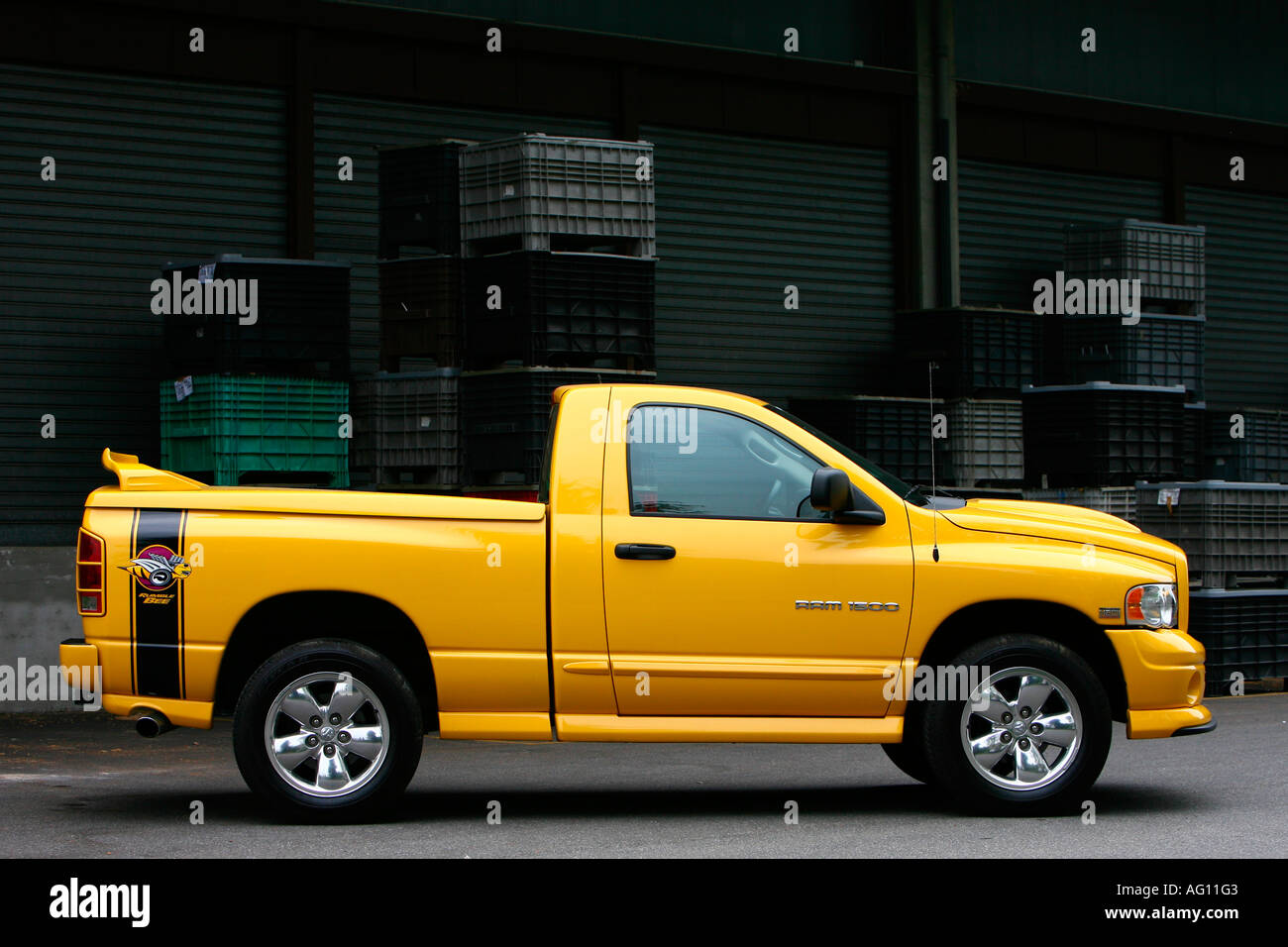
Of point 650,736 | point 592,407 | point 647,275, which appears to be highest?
point 647,275

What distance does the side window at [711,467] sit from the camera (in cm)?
857

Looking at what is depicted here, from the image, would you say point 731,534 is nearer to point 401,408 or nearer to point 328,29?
point 401,408

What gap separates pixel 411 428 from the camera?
45.6 ft

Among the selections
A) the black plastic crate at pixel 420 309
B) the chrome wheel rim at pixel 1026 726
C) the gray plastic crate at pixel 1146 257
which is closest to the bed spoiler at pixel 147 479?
the chrome wheel rim at pixel 1026 726

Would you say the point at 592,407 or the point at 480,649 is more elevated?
the point at 592,407

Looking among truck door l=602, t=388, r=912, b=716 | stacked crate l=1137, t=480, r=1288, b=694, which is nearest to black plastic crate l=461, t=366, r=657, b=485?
truck door l=602, t=388, r=912, b=716

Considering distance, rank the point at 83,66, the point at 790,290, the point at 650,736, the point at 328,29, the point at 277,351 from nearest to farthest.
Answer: the point at 650,736
the point at 277,351
the point at 83,66
the point at 328,29
the point at 790,290

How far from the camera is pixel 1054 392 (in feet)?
53.7

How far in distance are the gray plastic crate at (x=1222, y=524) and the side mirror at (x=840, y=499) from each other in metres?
6.88

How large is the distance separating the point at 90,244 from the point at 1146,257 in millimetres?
10079

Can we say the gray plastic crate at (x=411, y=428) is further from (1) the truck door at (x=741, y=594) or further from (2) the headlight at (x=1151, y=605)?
(2) the headlight at (x=1151, y=605)

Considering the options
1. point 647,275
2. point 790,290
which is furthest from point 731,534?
point 790,290

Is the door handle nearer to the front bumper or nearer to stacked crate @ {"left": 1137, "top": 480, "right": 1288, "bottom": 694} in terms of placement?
the front bumper

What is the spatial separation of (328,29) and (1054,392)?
7.55m
